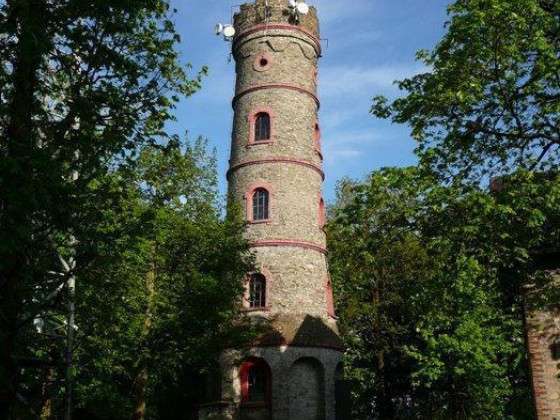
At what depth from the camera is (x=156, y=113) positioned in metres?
9.45

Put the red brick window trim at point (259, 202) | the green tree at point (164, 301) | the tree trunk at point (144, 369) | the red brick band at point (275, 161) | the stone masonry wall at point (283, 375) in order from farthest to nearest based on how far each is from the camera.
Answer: the red brick band at point (275, 161), the red brick window trim at point (259, 202), the stone masonry wall at point (283, 375), the tree trunk at point (144, 369), the green tree at point (164, 301)

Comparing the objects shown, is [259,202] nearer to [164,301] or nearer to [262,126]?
[262,126]

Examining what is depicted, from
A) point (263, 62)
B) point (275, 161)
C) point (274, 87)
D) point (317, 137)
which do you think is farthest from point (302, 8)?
point (275, 161)

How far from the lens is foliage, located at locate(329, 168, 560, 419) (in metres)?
11.6

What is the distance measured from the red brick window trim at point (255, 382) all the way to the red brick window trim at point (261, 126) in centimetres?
834

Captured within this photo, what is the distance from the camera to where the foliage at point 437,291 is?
38.2ft

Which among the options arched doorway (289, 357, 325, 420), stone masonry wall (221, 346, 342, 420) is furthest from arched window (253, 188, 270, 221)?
arched doorway (289, 357, 325, 420)

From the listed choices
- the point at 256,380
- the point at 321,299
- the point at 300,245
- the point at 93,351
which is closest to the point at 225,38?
the point at 300,245

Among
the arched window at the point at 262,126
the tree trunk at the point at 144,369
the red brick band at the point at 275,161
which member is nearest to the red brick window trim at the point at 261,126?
the arched window at the point at 262,126

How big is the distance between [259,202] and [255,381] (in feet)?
21.7

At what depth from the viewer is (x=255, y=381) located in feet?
73.8

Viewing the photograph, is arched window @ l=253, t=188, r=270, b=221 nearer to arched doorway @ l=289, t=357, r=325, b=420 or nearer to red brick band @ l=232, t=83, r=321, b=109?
red brick band @ l=232, t=83, r=321, b=109

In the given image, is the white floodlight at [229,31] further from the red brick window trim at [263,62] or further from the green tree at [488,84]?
the green tree at [488,84]

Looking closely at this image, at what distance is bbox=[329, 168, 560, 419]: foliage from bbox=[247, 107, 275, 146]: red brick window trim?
16.7 ft
